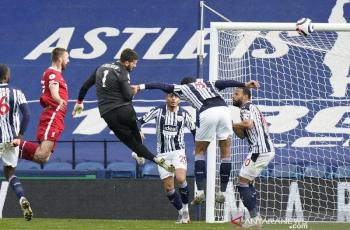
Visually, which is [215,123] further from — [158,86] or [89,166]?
[89,166]

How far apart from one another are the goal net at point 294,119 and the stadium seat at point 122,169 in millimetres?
2631

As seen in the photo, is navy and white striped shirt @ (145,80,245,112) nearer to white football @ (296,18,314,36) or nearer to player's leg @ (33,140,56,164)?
white football @ (296,18,314,36)

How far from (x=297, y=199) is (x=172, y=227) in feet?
12.5

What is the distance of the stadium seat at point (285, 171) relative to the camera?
55.0 ft

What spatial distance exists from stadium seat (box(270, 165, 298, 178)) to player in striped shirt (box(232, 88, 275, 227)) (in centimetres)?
338

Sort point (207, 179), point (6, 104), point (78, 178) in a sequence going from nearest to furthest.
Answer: point (6, 104) < point (207, 179) < point (78, 178)

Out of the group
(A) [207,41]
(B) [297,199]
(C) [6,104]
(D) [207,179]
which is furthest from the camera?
(A) [207,41]

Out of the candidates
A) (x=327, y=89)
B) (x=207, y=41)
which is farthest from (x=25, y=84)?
(x=327, y=89)

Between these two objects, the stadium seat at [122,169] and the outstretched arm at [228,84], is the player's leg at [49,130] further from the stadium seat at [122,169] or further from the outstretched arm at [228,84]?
the stadium seat at [122,169]

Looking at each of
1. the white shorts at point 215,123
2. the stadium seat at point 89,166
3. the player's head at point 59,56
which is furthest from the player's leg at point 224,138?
the stadium seat at point 89,166

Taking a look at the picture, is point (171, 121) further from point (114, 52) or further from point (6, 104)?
point (114, 52)

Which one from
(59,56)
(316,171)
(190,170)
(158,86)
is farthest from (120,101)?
(190,170)

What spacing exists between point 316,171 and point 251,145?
3.80m

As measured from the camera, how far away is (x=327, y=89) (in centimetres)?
1969
